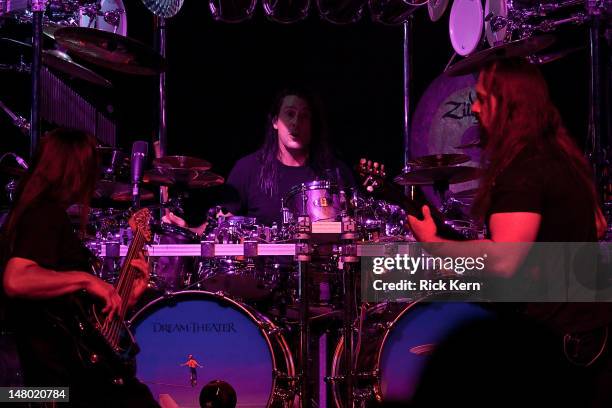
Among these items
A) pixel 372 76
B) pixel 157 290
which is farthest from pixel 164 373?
pixel 372 76

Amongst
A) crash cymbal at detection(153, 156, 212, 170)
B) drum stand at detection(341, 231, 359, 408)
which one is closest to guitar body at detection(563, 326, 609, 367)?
drum stand at detection(341, 231, 359, 408)

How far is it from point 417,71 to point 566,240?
15.3 feet

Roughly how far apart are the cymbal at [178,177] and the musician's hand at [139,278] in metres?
1.02

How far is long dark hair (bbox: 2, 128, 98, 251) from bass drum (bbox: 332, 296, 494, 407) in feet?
5.94

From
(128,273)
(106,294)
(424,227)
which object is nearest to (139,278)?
(128,273)

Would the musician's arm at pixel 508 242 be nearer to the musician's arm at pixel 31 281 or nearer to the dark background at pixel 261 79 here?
the musician's arm at pixel 31 281

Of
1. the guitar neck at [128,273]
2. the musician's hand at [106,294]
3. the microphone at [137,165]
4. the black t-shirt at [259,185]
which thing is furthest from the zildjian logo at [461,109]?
the musician's hand at [106,294]

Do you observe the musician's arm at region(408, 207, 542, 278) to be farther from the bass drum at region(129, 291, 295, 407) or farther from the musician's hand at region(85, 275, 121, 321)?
the bass drum at region(129, 291, 295, 407)

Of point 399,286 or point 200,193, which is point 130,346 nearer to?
point 399,286

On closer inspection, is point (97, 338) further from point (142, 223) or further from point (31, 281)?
point (142, 223)

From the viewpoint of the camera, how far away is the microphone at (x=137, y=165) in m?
4.69

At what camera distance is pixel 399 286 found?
434 centimetres

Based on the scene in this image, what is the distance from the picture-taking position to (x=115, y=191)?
5.01m

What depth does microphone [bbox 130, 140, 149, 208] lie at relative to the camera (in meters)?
4.69
